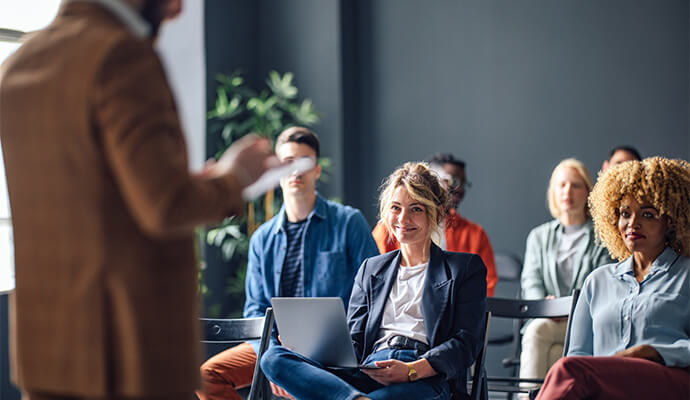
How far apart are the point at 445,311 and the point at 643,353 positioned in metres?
0.65

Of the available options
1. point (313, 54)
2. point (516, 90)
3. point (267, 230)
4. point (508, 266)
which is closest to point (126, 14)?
point (267, 230)

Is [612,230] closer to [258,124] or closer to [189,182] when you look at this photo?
[189,182]

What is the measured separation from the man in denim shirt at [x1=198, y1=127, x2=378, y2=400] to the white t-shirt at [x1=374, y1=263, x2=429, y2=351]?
612 mm

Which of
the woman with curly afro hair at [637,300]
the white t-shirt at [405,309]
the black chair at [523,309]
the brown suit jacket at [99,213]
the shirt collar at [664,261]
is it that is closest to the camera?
the brown suit jacket at [99,213]

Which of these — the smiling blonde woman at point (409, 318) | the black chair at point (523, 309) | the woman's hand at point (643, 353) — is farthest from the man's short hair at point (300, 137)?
the woman's hand at point (643, 353)

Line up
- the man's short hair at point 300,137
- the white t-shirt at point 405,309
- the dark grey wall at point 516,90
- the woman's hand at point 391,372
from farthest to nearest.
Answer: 1. the dark grey wall at point 516,90
2. the man's short hair at point 300,137
3. the white t-shirt at point 405,309
4. the woman's hand at point 391,372

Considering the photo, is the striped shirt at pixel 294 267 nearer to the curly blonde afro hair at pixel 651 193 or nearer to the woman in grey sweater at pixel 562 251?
the woman in grey sweater at pixel 562 251

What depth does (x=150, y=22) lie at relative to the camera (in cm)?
129

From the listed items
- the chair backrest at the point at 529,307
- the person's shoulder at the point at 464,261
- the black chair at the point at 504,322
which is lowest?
the black chair at the point at 504,322

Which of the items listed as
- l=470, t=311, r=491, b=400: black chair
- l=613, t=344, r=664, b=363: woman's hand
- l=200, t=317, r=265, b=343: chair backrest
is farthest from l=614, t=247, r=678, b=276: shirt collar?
l=200, t=317, r=265, b=343: chair backrest

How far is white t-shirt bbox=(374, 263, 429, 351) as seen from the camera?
2.48 m

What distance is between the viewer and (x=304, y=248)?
3.27m

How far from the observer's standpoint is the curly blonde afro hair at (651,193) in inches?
94.0

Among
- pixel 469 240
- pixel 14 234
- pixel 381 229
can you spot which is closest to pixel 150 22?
pixel 14 234
